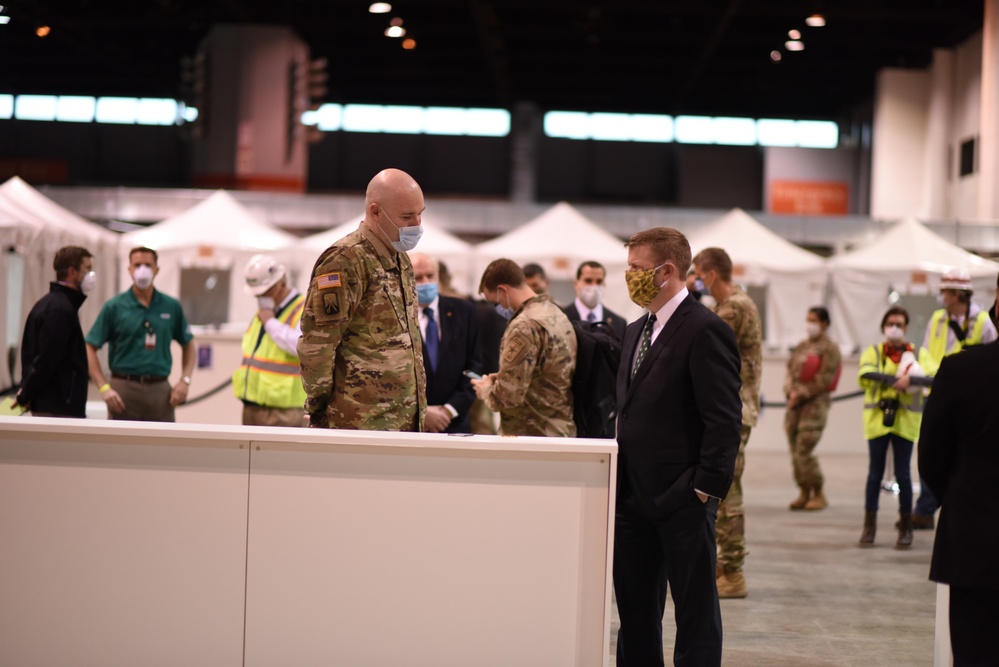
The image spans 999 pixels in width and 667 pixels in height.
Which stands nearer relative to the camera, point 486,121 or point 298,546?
point 298,546

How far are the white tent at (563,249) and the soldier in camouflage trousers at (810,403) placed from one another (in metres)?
5.24

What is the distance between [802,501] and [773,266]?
20.2ft

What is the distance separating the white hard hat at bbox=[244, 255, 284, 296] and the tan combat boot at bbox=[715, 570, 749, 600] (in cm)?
306

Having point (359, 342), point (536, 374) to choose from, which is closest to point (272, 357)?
point (536, 374)

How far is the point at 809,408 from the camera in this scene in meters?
9.19

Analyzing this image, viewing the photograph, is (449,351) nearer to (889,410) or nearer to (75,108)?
(889,410)

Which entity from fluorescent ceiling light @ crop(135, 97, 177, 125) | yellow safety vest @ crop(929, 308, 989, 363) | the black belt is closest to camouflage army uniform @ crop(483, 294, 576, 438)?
the black belt

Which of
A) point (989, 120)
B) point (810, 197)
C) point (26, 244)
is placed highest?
point (989, 120)

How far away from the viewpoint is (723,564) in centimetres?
598

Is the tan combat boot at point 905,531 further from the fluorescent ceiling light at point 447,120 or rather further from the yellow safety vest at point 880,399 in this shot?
the fluorescent ceiling light at point 447,120

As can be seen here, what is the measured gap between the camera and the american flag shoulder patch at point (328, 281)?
12.1ft

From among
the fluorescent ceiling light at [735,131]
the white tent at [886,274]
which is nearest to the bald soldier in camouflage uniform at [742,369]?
the white tent at [886,274]

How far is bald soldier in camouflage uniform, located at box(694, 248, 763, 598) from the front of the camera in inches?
227

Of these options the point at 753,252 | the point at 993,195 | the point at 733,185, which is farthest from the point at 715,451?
the point at 733,185
